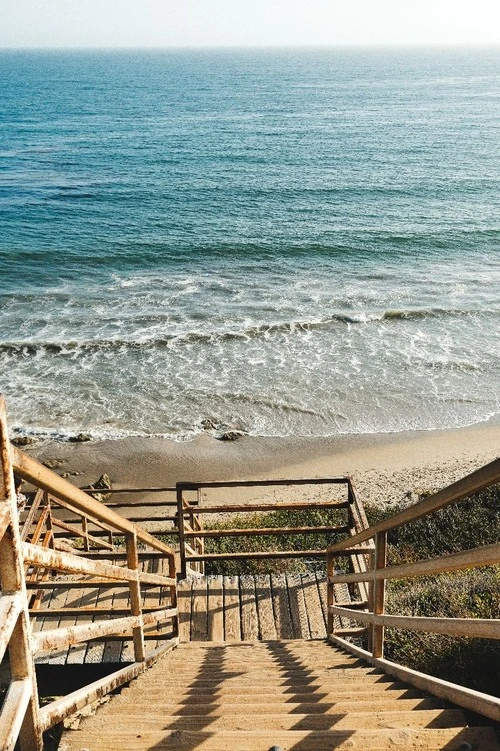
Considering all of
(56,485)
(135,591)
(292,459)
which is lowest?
(135,591)

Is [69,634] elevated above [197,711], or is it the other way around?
[69,634]

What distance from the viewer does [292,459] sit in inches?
720

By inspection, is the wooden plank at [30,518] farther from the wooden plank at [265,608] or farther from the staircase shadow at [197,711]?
the wooden plank at [265,608]

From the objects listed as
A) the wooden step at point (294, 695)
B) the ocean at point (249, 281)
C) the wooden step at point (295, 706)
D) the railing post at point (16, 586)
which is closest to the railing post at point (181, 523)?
the wooden step at point (294, 695)

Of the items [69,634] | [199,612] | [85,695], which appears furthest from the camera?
[199,612]

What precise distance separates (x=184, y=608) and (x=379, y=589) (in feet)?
11.4

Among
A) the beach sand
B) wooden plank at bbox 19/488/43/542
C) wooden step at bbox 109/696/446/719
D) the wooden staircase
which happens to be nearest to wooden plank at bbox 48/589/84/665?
wooden plank at bbox 19/488/43/542

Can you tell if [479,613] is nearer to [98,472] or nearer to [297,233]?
[98,472]

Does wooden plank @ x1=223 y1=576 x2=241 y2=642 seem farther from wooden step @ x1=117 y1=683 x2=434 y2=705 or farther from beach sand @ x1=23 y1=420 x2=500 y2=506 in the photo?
beach sand @ x1=23 y1=420 x2=500 y2=506

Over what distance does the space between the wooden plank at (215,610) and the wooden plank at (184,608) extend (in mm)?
213

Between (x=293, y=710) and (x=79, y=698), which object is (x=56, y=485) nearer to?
(x=79, y=698)

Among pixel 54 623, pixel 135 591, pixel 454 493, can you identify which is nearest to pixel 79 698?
pixel 135 591

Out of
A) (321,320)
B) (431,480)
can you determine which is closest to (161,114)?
(321,320)

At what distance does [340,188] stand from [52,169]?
22841 millimetres
